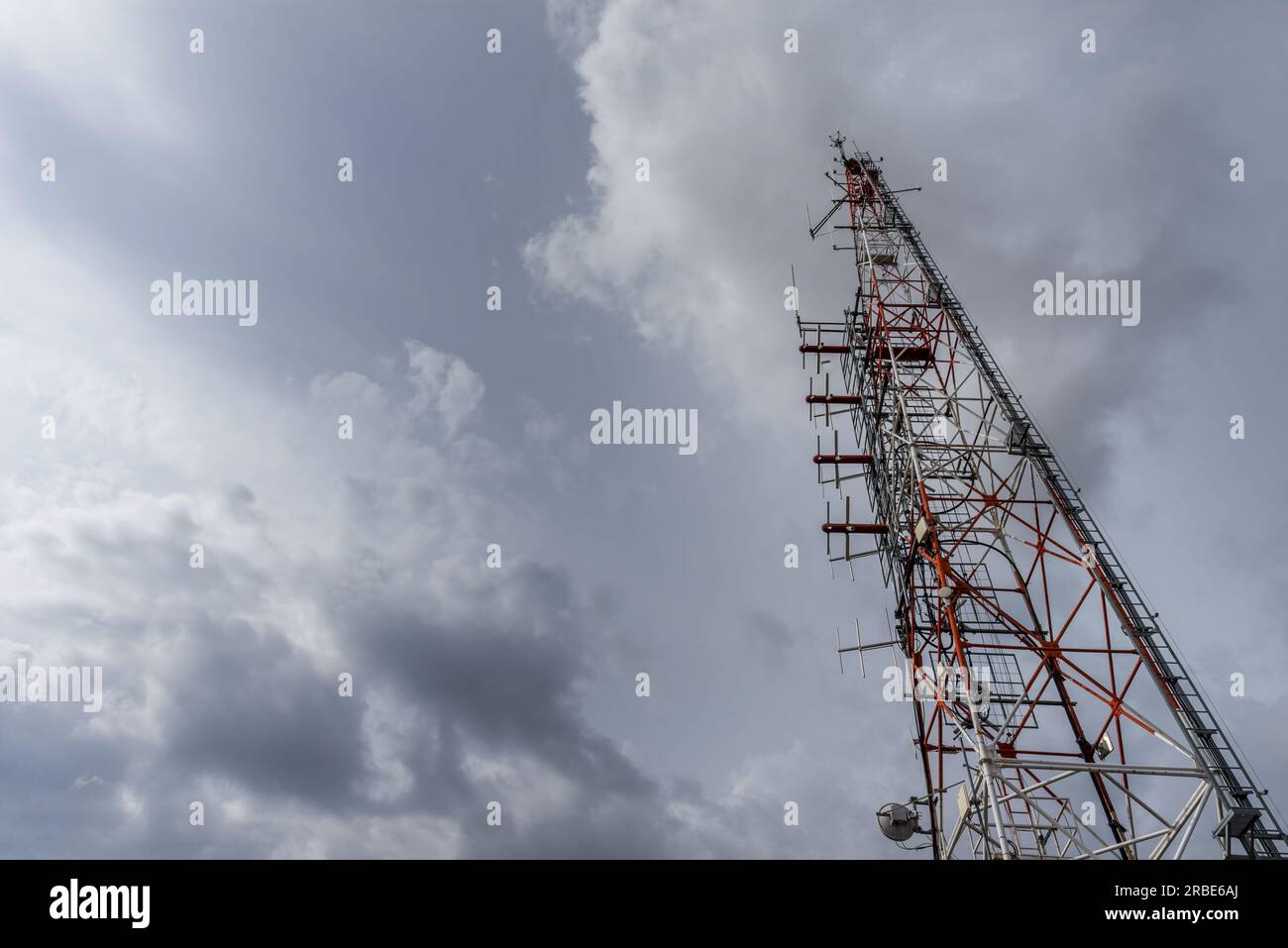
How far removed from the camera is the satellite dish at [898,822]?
29859 millimetres

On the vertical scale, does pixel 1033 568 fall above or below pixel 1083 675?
above

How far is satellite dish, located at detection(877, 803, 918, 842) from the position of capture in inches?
1176

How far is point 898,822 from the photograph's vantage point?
29922mm

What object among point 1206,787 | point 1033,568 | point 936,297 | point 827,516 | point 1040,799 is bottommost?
point 1040,799
